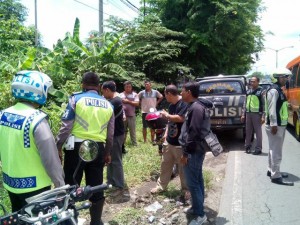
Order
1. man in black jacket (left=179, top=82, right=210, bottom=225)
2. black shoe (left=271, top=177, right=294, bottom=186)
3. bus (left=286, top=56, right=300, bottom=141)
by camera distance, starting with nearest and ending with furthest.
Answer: man in black jacket (left=179, top=82, right=210, bottom=225)
black shoe (left=271, top=177, right=294, bottom=186)
bus (left=286, top=56, right=300, bottom=141)

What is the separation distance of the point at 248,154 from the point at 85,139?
218 inches

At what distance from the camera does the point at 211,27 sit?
16953 millimetres

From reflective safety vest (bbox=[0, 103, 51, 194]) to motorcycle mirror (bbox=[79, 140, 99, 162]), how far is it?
0.93 meters

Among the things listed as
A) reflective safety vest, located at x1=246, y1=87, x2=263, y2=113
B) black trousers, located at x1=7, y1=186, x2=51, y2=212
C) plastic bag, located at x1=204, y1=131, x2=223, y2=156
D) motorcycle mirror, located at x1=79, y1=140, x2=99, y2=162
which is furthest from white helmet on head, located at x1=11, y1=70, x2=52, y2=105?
reflective safety vest, located at x1=246, y1=87, x2=263, y2=113

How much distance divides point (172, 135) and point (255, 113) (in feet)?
13.0

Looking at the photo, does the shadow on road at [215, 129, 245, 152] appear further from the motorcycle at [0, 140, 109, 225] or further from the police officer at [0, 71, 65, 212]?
the motorcycle at [0, 140, 109, 225]

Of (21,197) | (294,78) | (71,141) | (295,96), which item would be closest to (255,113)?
(295,96)

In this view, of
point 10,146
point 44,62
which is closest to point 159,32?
point 44,62

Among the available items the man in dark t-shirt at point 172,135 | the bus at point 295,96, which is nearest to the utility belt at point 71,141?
the man in dark t-shirt at point 172,135

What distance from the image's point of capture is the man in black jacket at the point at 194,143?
4.06 meters

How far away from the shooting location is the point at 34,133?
2.41 meters

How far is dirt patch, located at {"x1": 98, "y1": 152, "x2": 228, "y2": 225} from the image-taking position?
4.40 meters

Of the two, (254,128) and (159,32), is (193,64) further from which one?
(254,128)

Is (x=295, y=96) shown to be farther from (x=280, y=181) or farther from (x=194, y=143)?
(x=194, y=143)
